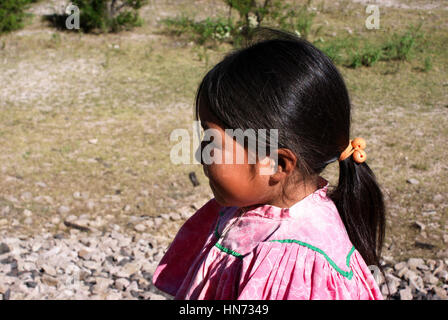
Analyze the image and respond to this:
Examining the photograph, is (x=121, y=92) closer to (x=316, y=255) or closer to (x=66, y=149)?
(x=66, y=149)

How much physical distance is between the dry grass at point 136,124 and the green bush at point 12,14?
162 mm

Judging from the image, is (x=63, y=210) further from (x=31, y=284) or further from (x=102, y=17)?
(x=102, y=17)

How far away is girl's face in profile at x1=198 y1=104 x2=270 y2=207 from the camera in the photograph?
1307mm

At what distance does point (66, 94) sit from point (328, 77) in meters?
4.61

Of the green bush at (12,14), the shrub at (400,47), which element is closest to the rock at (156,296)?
the shrub at (400,47)

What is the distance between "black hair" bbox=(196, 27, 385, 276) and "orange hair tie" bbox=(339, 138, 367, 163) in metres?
0.05

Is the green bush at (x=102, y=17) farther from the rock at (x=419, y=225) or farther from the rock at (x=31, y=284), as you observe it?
the rock at (x=419, y=225)

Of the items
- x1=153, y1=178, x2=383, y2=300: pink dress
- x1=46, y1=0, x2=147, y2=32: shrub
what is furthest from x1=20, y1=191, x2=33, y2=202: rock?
x1=46, y1=0, x2=147, y2=32: shrub

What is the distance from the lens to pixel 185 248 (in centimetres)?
171

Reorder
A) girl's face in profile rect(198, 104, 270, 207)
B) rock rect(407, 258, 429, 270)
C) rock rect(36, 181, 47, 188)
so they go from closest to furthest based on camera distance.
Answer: girl's face in profile rect(198, 104, 270, 207)
rock rect(407, 258, 429, 270)
rock rect(36, 181, 47, 188)

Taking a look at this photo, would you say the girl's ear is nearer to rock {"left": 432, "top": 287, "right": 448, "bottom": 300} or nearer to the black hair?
the black hair

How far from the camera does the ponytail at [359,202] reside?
1.49 m

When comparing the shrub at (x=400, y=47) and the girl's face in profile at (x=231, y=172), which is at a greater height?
the girl's face in profile at (x=231, y=172)

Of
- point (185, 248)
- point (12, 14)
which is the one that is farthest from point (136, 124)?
point (12, 14)
